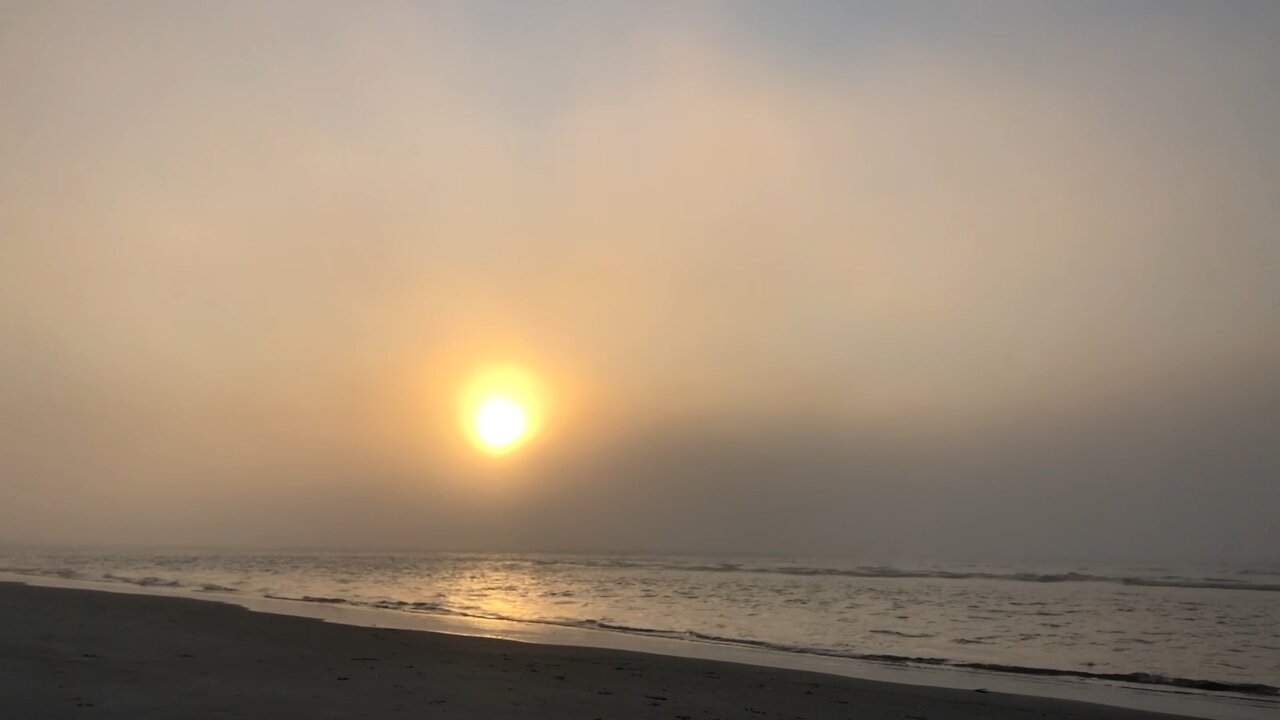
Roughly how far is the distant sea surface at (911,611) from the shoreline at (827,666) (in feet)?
2.97

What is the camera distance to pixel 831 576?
174ft

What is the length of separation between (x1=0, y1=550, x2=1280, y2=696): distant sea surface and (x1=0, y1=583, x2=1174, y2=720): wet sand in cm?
471

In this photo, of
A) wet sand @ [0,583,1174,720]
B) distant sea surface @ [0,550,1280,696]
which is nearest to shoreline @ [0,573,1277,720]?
wet sand @ [0,583,1174,720]

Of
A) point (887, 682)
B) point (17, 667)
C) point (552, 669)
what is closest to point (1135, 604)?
point (887, 682)

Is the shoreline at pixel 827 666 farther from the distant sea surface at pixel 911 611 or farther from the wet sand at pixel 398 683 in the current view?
the distant sea surface at pixel 911 611

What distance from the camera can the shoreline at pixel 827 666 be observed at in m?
13.7

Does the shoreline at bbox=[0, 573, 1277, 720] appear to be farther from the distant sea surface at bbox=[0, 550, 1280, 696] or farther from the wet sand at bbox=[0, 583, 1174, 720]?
the distant sea surface at bbox=[0, 550, 1280, 696]

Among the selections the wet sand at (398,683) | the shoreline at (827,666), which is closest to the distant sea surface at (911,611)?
the shoreline at (827,666)

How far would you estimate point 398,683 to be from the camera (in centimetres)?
1188

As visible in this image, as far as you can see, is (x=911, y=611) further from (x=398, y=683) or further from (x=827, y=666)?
(x=398, y=683)

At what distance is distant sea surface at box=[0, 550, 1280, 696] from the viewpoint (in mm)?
18281

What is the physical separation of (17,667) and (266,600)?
58.1ft

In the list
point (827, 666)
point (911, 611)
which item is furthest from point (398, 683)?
point (911, 611)

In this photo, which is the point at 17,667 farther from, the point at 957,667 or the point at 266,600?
the point at 266,600
